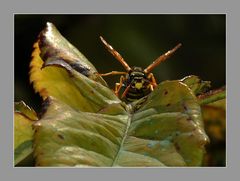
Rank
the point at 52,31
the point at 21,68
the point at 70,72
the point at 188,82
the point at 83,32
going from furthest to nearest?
the point at 83,32 → the point at 21,68 → the point at 52,31 → the point at 188,82 → the point at 70,72

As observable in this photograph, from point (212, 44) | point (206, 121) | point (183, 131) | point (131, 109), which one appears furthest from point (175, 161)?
point (212, 44)

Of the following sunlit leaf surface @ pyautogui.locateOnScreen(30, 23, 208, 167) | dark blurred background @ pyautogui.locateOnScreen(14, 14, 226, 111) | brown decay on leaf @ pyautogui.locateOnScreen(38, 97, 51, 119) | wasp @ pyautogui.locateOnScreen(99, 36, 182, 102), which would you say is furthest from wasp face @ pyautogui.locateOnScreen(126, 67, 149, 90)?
dark blurred background @ pyautogui.locateOnScreen(14, 14, 226, 111)

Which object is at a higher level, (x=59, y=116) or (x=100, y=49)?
(x=100, y=49)

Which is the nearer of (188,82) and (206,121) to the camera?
(188,82)

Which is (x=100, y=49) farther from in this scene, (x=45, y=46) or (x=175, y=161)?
(x=175, y=161)

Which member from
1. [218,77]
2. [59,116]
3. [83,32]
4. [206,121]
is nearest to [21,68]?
[83,32]

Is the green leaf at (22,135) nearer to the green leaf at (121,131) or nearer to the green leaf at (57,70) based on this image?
the green leaf at (121,131)

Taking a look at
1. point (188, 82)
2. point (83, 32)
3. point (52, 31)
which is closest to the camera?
point (188, 82)

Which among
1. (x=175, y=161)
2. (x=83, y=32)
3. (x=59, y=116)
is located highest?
(x=83, y=32)
